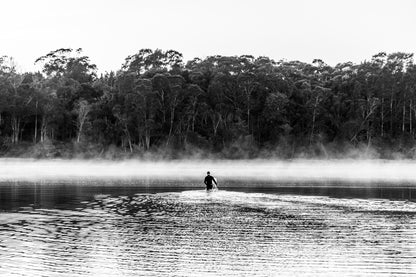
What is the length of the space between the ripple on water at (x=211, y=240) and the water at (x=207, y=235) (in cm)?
3

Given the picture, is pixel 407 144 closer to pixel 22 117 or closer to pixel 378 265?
pixel 22 117

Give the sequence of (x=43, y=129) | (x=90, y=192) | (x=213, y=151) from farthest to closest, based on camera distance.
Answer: (x=43, y=129)
(x=213, y=151)
(x=90, y=192)

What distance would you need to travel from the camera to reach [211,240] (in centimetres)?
2050

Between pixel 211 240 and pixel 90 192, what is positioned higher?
pixel 90 192

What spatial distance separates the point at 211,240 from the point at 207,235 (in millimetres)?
1071

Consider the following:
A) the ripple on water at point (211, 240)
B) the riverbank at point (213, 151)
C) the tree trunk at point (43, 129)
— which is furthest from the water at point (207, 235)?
the tree trunk at point (43, 129)

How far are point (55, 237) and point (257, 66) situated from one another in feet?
260

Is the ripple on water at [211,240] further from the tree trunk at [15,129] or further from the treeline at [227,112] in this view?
the tree trunk at [15,129]

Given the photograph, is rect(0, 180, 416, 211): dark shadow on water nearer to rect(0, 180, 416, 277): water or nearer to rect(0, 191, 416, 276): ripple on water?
rect(0, 180, 416, 277): water

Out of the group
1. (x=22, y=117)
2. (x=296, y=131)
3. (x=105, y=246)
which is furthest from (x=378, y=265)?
(x=22, y=117)

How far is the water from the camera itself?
16203mm

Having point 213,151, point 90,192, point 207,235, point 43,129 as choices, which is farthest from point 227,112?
point 207,235

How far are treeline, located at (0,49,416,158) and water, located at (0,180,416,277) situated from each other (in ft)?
179

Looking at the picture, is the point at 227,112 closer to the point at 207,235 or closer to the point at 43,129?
the point at 43,129
